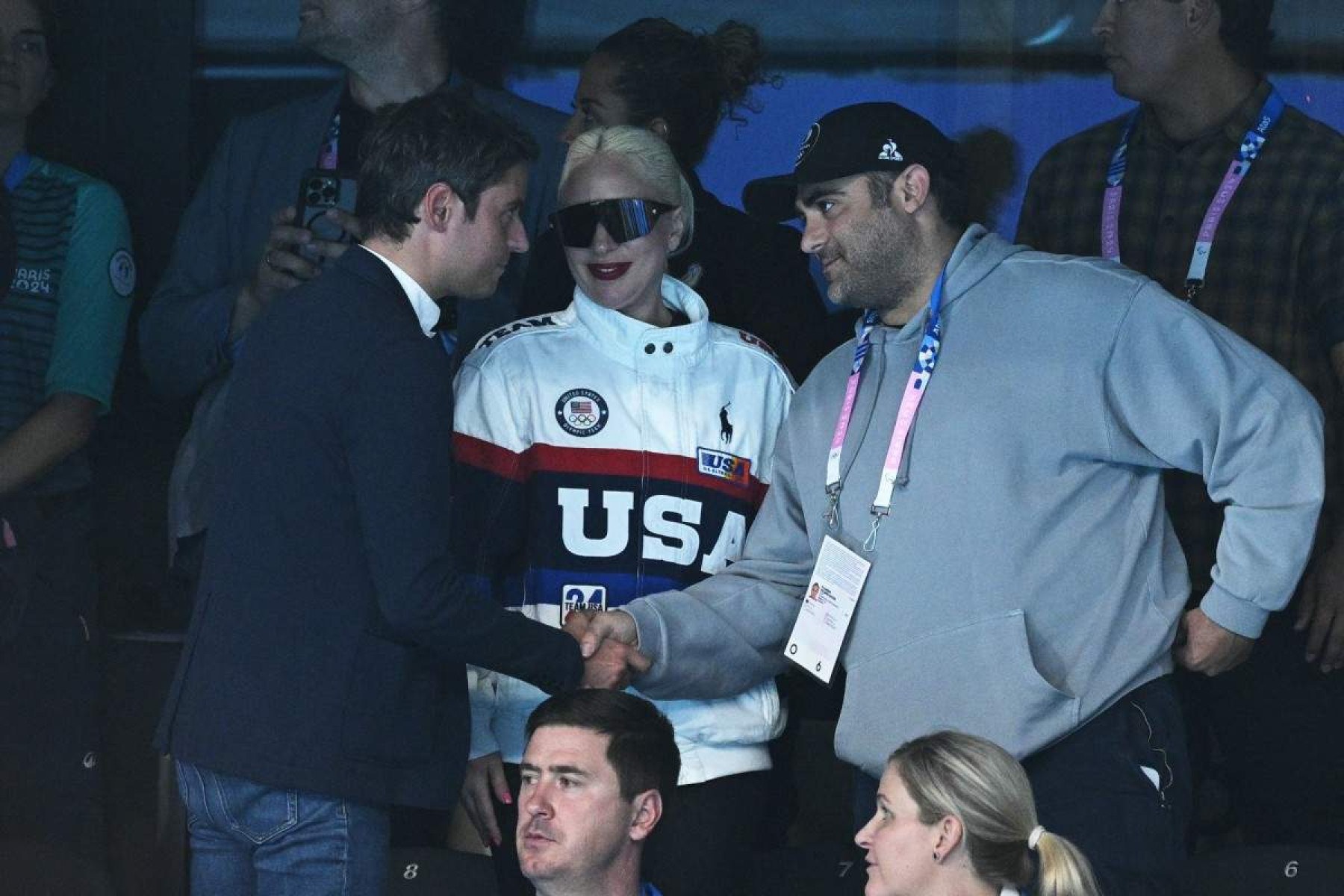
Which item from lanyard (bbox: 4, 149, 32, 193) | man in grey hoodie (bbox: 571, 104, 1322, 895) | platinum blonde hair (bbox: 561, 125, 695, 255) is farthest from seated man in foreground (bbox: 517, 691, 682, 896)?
lanyard (bbox: 4, 149, 32, 193)

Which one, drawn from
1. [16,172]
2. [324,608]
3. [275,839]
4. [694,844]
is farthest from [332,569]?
[16,172]

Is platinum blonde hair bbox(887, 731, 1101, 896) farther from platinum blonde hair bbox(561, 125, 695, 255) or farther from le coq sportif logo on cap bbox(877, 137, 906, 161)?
platinum blonde hair bbox(561, 125, 695, 255)

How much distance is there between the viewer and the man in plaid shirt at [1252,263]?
3.59 m

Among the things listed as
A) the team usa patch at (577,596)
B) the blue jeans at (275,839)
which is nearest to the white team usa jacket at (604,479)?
the team usa patch at (577,596)

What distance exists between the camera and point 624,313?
3.36 metres

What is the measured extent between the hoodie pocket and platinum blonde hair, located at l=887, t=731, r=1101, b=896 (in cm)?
20

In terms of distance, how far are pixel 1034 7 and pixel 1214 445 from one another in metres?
1.93

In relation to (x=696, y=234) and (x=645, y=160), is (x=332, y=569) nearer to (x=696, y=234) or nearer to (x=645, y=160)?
(x=645, y=160)

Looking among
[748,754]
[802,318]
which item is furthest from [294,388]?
[802,318]

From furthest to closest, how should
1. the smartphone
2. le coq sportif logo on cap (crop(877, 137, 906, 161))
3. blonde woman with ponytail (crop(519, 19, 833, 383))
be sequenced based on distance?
blonde woman with ponytail (crop(519, 19, 833, 383)), the smartphone, le coq sportif logo on cap (crop(877, 137, 906, 161))

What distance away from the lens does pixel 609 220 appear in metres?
3.30

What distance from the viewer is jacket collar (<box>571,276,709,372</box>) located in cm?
333

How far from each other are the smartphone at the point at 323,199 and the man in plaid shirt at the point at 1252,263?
4.73 ft

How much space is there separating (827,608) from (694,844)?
0.43 metres
